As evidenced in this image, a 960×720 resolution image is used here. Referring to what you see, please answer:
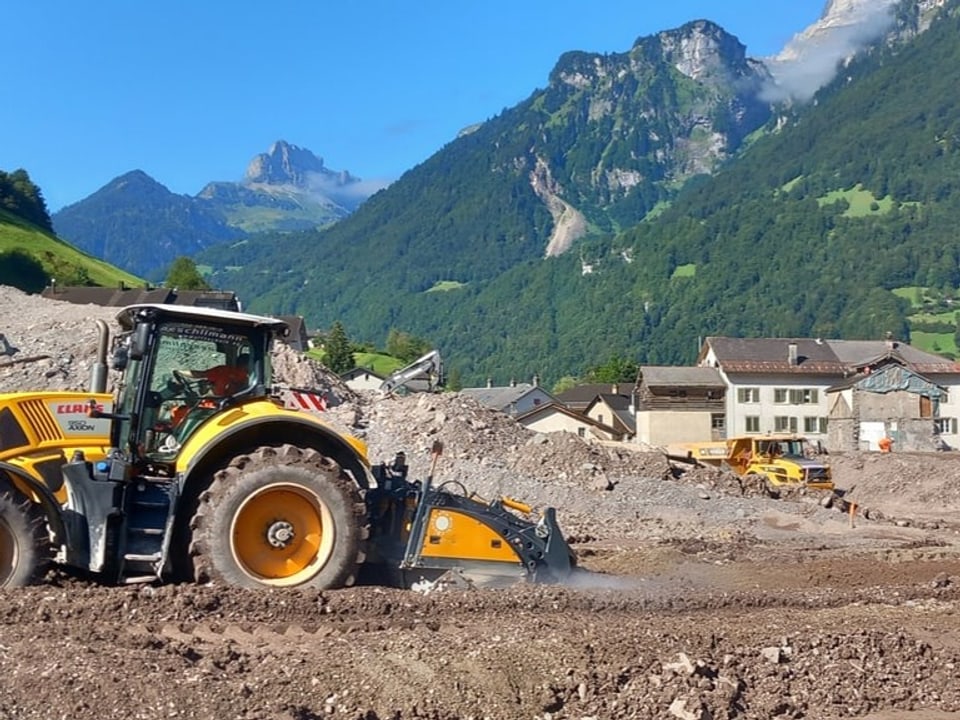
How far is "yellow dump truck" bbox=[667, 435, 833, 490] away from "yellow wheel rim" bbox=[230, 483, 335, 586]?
64.0ft

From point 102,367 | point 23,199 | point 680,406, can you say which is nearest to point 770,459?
point 102,367

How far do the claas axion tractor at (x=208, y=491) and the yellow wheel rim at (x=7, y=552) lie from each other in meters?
0.01

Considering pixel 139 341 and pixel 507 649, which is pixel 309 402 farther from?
pixel 507 649

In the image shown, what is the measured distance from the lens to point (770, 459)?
1165 inches

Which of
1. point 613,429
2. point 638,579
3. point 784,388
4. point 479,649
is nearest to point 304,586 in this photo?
point 479,649

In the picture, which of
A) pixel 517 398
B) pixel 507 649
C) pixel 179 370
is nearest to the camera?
pixel 507 649

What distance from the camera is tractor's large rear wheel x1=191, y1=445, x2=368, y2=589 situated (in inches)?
344

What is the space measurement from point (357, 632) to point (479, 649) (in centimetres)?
106

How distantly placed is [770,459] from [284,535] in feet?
74.4

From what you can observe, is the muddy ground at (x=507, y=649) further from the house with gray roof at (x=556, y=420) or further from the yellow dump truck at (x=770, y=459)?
the house with gray roof at (x=556, y=420)

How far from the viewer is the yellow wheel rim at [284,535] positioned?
891cm

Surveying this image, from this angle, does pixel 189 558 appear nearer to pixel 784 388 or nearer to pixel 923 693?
pixel 923 693

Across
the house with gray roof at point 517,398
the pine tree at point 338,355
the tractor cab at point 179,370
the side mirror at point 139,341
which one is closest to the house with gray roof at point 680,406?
the house with gray roof at point 517,398

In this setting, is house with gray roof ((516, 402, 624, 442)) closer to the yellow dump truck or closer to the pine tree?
the pine tree
